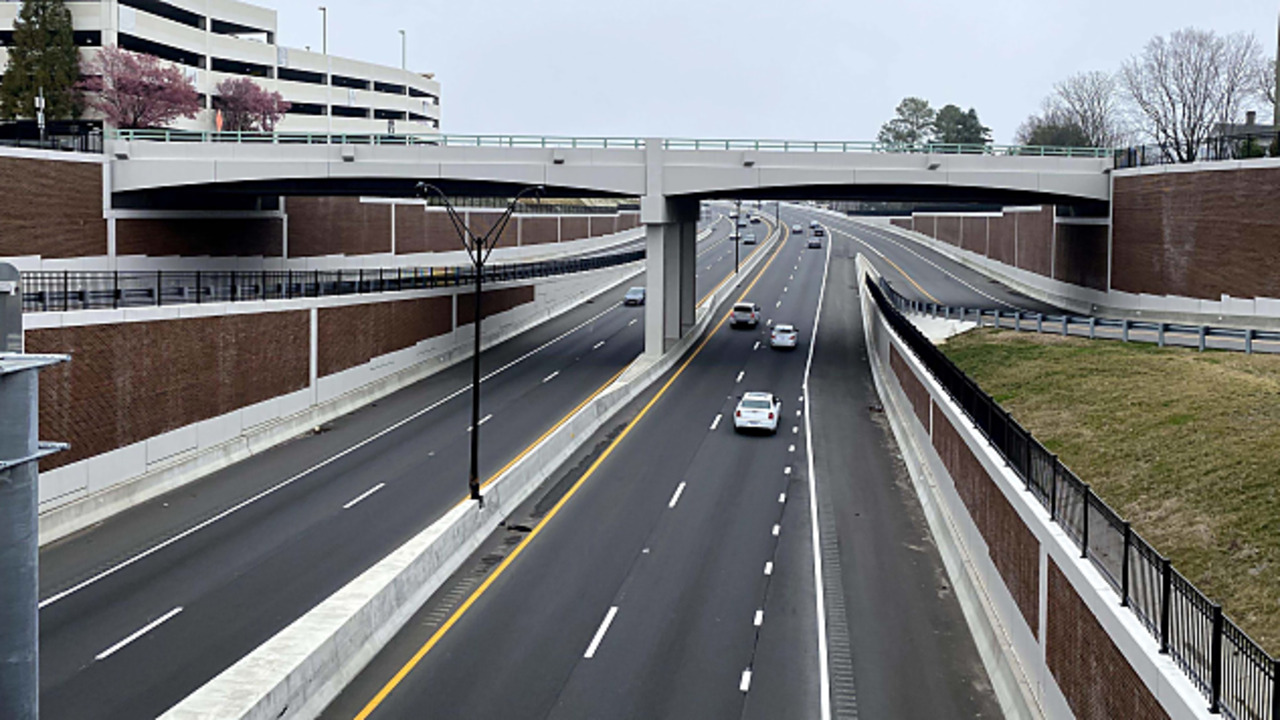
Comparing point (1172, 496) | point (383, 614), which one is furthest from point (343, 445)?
point (1172, 496)

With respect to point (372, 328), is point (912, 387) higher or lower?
lower

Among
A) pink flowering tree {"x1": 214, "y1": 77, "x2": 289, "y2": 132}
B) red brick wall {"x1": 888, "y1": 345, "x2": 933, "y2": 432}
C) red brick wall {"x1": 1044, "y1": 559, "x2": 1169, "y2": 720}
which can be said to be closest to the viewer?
red brick wall {"x1": 1044, "y1": 559, "x2": 1169, "y2": 720}

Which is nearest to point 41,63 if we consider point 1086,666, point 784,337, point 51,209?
point 51,209

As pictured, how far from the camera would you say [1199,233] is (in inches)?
2163

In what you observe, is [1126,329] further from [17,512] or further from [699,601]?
[17,512]

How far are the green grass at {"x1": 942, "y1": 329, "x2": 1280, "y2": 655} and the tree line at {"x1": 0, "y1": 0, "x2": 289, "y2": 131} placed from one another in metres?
Result: 62.8

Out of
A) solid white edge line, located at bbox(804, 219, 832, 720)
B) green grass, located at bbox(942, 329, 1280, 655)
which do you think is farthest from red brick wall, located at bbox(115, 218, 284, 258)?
green grass, located at bbox(942, 329, 1280, 655)

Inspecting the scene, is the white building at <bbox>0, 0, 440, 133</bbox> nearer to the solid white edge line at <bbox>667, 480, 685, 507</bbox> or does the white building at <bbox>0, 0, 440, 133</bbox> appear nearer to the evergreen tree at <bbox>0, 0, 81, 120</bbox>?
the evergreen tree at <bbox>0, 0, 81, 120</bbox>

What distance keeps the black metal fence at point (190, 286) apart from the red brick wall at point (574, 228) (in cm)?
3642

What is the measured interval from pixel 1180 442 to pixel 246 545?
22.3 meters

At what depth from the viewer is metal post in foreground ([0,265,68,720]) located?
385 inches

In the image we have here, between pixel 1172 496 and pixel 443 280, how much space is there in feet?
146

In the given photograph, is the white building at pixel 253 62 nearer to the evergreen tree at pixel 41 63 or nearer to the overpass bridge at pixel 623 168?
the evergreen tree at pixel 41 63

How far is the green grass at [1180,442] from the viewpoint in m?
19.3
